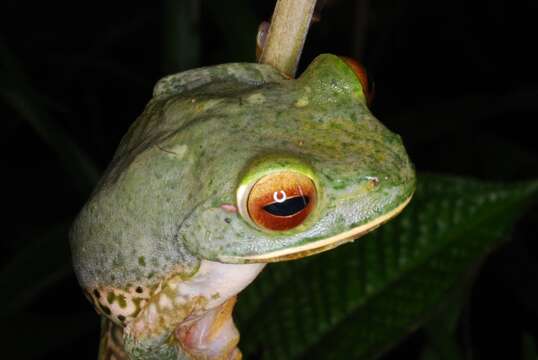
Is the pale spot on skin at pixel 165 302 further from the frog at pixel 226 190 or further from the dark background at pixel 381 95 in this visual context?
the dark background at pixel 381 95

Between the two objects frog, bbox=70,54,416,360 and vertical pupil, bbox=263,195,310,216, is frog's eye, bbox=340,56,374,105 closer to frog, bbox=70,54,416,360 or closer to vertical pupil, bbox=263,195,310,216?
frog, bbox=70,54,416,360

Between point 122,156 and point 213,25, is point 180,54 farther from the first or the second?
point 213,25

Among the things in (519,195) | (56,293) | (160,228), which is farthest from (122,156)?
(56,293)

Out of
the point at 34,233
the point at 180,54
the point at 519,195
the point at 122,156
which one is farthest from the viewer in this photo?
the point at 34,233

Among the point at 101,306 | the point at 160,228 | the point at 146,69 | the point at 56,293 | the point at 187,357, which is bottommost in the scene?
the point at 56,293

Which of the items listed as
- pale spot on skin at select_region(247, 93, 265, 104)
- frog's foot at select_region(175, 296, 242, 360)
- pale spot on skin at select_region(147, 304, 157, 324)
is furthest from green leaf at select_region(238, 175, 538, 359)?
pale spot on skin at select_region(247, 93, 265, 104)

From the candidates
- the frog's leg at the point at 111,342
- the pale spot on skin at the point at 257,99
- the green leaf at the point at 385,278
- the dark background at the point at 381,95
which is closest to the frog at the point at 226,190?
the pale spot on skin at the point at 257,99

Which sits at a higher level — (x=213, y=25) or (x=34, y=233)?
(x=213, y=25)
